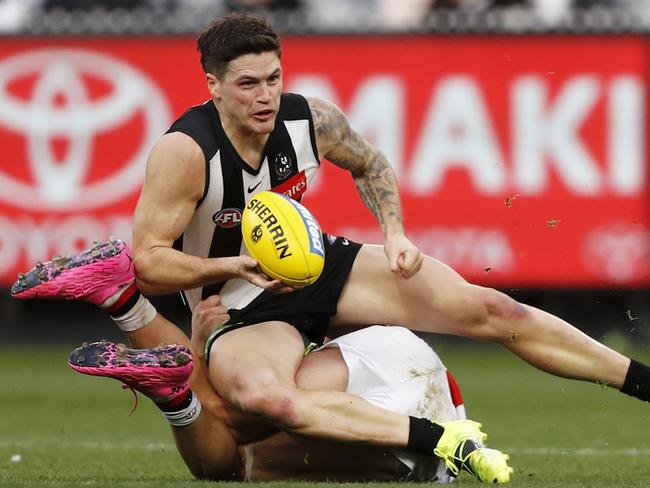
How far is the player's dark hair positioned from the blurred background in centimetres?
598

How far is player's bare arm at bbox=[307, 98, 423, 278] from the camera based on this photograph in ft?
24.2

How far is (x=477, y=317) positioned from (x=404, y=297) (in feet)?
1.29

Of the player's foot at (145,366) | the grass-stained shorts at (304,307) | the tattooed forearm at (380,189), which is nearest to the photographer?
the player's foot at (145,366)

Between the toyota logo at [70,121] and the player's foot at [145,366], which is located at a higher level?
the player's foot at [145,366]

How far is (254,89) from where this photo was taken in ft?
22.4

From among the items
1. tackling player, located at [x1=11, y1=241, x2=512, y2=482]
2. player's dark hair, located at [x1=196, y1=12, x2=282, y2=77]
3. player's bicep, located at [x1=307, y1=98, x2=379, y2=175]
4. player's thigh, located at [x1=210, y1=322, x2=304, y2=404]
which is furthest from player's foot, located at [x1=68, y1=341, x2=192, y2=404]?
player's bicep, located at [x1=307, y1=98, x2=379, y2=175]

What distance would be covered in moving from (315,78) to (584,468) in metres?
6.56

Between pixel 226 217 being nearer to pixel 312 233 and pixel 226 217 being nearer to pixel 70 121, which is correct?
pixel 312 233

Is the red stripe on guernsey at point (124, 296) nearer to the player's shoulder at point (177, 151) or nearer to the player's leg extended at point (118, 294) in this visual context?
the player's leg extended at point (118, 294)

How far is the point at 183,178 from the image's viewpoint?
21.9 ft

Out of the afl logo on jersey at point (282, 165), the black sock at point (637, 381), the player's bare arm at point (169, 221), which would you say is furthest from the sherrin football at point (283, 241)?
the black sock at point (637, 381)

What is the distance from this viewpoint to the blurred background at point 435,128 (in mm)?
12852

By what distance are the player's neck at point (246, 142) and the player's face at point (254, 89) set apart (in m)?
0.11

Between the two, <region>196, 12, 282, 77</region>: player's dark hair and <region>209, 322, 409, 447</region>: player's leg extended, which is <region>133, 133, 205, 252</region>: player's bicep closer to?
<region>196, 12, 282, 77</region>: player's dark hair
